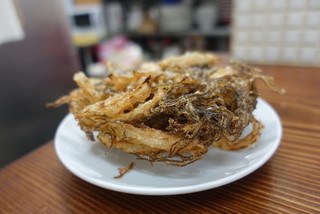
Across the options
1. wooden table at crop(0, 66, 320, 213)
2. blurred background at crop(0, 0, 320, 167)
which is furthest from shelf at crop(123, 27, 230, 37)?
wooden table at crop(0, 66, 320, 213)

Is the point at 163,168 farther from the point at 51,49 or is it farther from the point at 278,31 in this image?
the point at 51,49

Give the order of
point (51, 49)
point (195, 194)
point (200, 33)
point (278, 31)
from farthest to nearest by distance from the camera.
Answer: point (200, 33)
point (51, 49)
point (278, 31)
point (195, 194)

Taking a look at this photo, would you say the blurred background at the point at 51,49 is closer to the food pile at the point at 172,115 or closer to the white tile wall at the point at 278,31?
the white tile wall at the point at 278,31

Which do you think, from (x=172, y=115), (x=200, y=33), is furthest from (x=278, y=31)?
(x=200, y=33)

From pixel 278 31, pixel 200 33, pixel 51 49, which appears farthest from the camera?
pixel 200 33

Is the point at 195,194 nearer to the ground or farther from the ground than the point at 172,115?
nearer to the ground

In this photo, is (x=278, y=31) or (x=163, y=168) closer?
(x=163, y=168)

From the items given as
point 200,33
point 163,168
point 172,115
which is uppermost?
point 172,115
